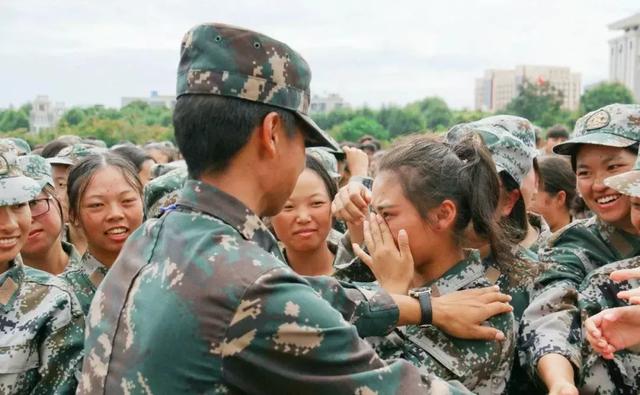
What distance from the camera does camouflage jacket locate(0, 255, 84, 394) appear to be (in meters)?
3.00

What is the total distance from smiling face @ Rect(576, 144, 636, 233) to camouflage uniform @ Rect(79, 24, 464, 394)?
5.81 ft

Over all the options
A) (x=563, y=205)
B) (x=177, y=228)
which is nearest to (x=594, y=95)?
(x=563, y=205)

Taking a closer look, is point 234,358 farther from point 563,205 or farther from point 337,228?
point 563,205

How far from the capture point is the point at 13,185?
3406 millimetres

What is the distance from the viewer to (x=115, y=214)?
3.83 meters

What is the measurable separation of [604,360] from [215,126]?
1554 mm

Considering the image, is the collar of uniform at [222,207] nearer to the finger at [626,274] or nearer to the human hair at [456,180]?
the human hair at [456,180]

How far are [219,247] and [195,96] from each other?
1.25 feet

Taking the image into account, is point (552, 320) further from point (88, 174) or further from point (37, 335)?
point (88, 174)

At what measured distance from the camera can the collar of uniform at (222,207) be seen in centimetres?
195

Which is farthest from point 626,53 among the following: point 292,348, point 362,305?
point 292,348

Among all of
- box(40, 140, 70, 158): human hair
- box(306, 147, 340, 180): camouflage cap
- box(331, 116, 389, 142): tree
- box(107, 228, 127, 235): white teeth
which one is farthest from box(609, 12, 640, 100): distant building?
box(107, 228, 127, 235): white teeth

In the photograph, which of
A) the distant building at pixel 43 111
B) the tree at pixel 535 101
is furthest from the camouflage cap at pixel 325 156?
the distant building at pixel 43 111

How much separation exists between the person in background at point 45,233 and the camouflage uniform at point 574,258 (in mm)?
2341
